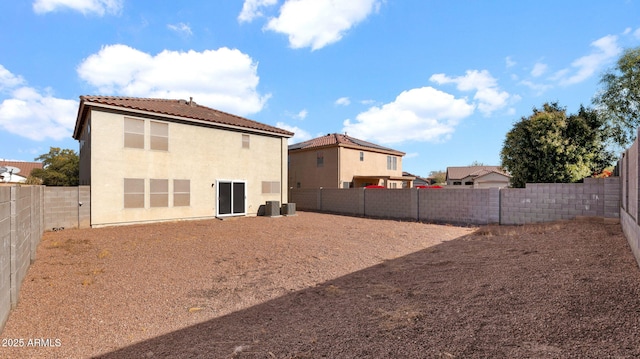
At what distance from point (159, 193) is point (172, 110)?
4437 millimetres

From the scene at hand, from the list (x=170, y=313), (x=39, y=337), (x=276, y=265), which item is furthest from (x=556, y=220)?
(x=39, y=337)

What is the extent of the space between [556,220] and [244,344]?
533 inches

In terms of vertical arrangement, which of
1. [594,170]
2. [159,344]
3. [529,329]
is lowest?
[159,344]

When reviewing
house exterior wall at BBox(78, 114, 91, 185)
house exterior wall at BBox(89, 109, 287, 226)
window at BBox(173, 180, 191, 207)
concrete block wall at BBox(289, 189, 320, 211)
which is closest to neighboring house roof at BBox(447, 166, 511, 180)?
concrete block wall at BBox(289, 189, 320, 211)

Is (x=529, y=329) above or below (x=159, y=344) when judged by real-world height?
above

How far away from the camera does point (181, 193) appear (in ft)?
51.6

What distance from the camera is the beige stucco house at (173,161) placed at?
1362cm

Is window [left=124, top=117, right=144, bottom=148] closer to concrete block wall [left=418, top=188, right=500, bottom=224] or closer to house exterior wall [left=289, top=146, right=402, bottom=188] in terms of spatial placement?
concrete block wall [left=418, top=188, right=500, bottom=224]

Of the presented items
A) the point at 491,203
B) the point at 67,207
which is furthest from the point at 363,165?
the point at 67,207

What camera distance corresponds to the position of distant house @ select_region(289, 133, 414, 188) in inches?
1069

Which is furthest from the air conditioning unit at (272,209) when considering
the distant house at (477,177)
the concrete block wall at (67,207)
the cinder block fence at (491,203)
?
the distant house at (477,177)

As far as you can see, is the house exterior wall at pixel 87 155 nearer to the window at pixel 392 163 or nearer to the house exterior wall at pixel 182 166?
the house exterior wall at pixel 182 166

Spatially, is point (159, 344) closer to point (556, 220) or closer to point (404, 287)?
point (404, 287)

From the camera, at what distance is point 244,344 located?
379 cm
